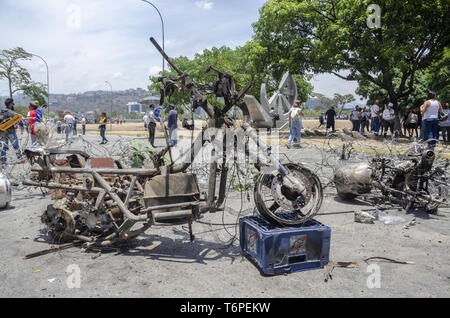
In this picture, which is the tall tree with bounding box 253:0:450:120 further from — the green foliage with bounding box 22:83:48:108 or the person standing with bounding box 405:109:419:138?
the green foliage with bounding box 22:83:48:108

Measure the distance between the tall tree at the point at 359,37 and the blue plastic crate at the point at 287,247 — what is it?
16722 millimetres

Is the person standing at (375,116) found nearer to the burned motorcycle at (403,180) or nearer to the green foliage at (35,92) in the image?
the burned motorcycle at (403,180)

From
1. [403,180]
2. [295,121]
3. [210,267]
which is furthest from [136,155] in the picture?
[295,121]

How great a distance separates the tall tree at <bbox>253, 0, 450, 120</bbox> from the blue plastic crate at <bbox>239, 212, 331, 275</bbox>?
54.9 feet

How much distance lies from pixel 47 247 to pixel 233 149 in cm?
283

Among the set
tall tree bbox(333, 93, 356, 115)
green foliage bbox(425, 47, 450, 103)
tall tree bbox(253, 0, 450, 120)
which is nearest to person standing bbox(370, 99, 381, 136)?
tall tree bbox(253, 0, 450, 120)

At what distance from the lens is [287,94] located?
7.90 m

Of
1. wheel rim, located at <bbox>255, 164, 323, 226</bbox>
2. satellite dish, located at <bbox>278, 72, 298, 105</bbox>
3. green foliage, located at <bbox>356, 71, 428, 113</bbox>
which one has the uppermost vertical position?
green foliage, located at <bbox>356, 71, 428, 113</bbox>

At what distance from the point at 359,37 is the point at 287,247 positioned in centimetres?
1916

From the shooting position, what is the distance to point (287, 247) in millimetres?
3605

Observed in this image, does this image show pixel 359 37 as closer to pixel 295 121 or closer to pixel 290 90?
pixel 295 121

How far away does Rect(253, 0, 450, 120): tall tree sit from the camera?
17781mm

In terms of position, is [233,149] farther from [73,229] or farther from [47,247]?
[47,247]
